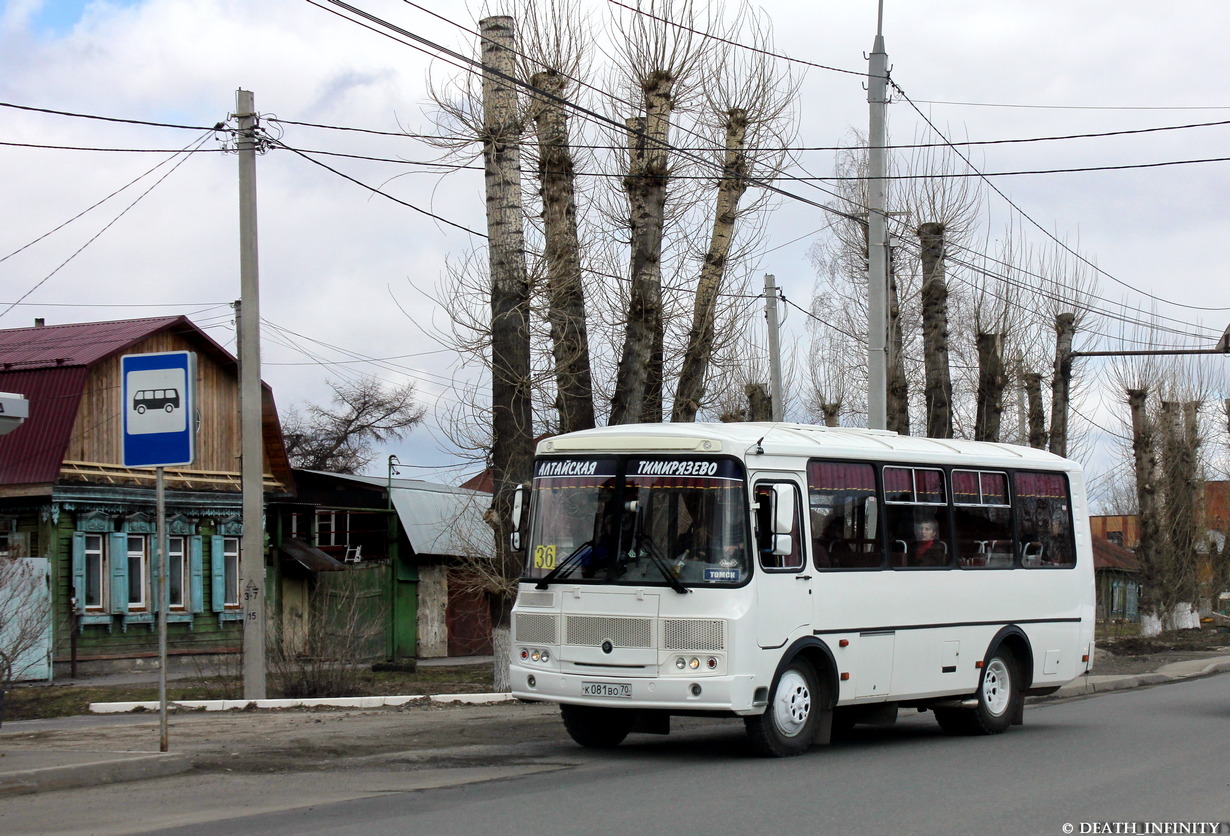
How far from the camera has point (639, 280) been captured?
1900cm

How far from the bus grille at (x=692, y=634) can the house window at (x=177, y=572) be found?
20271 millimetres

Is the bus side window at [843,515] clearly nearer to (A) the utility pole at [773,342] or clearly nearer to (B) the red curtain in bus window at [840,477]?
(B) the red curtain in bus window at [840,477]

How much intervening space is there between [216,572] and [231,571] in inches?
40.2

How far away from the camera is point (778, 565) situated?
1148cm

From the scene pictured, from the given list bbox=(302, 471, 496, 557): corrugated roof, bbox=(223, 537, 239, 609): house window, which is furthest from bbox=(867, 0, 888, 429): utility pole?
bbox=(223, 537, 239, 609): house window

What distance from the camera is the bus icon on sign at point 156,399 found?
10227 mm

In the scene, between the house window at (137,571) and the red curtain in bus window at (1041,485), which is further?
the house window at (137,571)

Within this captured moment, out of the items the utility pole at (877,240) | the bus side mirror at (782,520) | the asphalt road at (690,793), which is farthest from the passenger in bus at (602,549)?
the utility pole at (877,240)

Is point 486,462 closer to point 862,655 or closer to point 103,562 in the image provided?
point 862,655

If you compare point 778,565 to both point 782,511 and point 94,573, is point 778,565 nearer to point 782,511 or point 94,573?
point 782,511

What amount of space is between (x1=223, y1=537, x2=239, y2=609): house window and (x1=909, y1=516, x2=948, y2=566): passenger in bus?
2092cm

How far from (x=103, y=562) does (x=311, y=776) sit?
18.6 metres

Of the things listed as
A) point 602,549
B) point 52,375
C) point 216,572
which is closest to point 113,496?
point 52,375

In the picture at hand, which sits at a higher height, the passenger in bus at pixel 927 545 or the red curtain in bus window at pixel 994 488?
the red curtain in bus window at pixel 994 488
